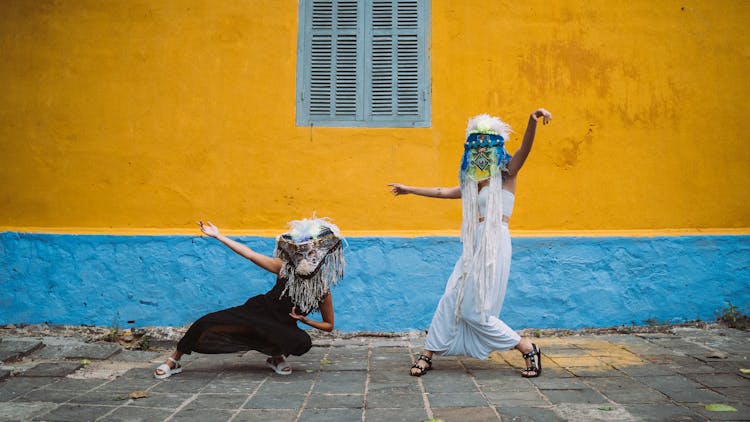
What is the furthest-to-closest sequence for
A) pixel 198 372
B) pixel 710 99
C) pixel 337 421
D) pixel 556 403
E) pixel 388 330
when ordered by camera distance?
pixel 710 99
pixel 388 330
pixel 198 372
pixel 556 403
pixel 337 421

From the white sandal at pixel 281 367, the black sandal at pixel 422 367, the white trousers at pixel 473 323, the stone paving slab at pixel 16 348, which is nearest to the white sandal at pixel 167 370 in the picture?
the white sandal at pixel 281 367

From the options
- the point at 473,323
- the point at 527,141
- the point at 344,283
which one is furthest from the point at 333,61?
the point at 473,323

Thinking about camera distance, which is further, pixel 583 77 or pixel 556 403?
pixel 583 77

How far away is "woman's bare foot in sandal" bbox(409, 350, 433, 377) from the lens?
→ 12.7 ft

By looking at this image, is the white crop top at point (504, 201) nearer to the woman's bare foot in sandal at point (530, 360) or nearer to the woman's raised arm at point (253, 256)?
the woman's bare foot in sandal at point (530, 360)

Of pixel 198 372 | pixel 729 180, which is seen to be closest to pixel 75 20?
→ pixel 198 372

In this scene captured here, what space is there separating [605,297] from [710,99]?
2278mm

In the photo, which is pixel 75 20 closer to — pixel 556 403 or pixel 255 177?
pixel 255 177

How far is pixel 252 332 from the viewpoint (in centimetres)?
396

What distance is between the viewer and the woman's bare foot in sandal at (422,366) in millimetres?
3856

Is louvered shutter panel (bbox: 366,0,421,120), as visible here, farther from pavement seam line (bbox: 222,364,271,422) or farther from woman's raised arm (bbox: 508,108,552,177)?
pavement seam line (bbox: 222,364,271,422)

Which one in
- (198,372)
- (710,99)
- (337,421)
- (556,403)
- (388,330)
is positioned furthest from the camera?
(710,99)

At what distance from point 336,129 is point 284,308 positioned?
2219mm

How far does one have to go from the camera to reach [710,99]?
18.9 feet
